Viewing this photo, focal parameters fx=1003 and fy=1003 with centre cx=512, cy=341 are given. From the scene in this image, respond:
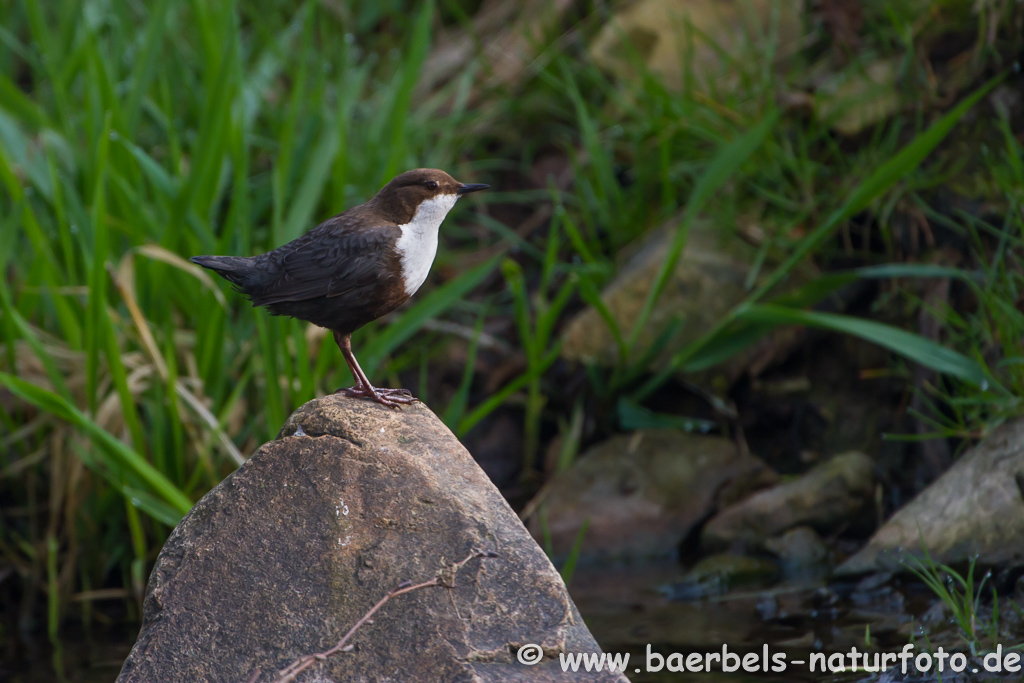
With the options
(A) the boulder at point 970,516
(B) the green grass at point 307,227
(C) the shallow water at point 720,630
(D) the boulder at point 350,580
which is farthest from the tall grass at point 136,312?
(A) the boulder at point 970,516

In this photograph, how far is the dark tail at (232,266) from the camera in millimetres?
3361

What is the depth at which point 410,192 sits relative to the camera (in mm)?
3438

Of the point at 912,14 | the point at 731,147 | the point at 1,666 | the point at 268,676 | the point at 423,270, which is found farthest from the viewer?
the point at 912,14

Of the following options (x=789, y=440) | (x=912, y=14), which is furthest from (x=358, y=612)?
(x=912, y=14)

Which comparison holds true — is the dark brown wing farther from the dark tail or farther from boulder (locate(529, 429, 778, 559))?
boulder (locate(529, 429, 778, 559))

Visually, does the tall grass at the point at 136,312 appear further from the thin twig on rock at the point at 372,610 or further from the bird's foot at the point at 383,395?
the thin twig on rock at the point at 372,610

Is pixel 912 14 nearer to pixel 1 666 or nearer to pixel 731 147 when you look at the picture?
pixel 731 147

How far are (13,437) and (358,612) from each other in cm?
264

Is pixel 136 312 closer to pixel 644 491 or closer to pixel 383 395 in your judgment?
pixel 383 395

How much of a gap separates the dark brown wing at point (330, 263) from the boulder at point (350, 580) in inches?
22.5

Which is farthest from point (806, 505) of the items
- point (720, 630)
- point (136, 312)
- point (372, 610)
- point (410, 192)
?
point (136, 312)

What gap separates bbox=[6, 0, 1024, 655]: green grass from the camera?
4305 millimetres

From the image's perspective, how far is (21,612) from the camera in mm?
4508

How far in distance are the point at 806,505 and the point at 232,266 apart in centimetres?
273
